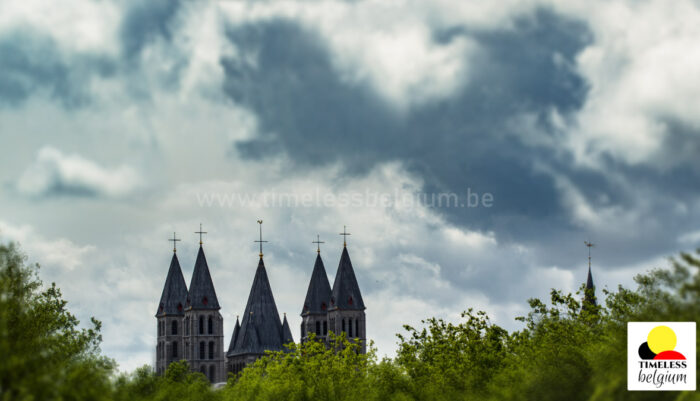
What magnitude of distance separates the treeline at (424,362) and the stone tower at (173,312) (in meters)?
63.8

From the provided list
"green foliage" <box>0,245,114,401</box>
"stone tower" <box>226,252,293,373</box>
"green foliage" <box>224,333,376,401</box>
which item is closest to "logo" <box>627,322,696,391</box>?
"green foliage" <box>0,245,114,401</box>

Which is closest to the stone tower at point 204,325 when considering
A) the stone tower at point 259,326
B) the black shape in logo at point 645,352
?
the stone tower at point 259,326

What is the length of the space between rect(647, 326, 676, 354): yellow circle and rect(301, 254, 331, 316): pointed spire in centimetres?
11124

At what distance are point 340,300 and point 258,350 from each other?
13.6 metres

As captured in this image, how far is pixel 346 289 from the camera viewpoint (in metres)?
140

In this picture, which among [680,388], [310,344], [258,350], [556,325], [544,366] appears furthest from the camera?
[258,350]

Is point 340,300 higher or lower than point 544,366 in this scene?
higher

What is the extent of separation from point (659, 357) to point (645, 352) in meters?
1.09

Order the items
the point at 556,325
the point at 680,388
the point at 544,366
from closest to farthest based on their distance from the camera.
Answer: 1. the point at 680,388
2. the point at 544,366
3. the point at 556,325

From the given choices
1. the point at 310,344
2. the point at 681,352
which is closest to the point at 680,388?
the point at 681,352

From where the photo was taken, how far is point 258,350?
137 m

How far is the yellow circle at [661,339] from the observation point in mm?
31219

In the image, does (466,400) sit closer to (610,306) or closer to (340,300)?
(610,306)

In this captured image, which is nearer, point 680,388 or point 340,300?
point 680,388
